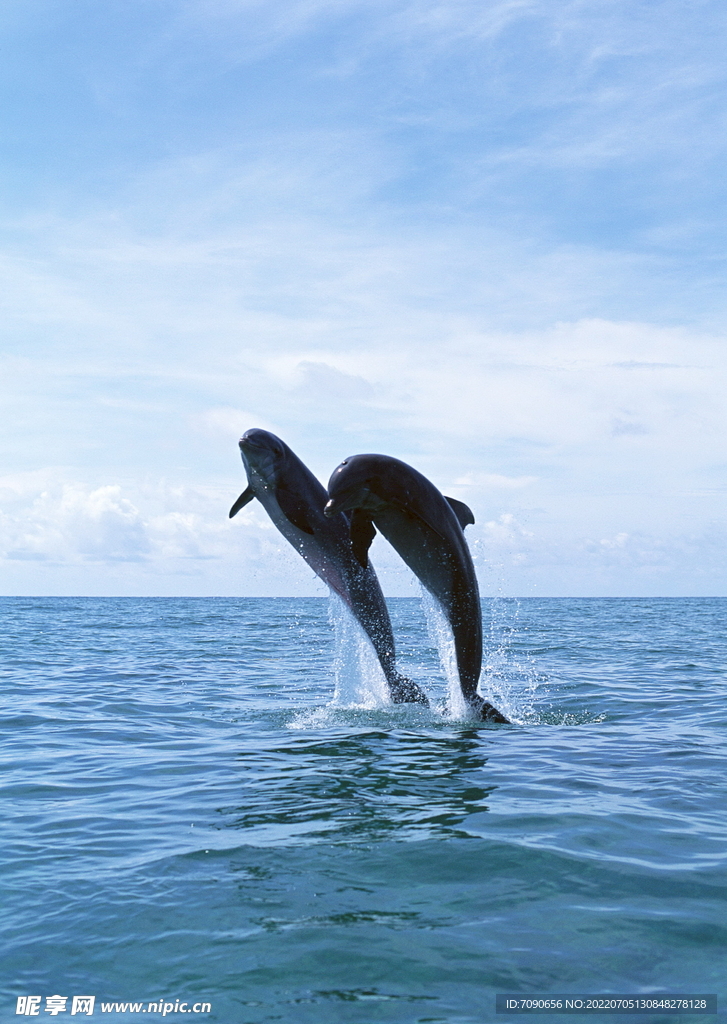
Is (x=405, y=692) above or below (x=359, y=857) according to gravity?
above

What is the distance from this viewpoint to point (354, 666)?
15047 mm

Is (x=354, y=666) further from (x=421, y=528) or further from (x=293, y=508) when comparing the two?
(x=421, y=528)

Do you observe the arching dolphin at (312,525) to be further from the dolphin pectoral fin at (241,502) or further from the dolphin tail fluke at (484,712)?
the dolphin tail fluke at (484,712)

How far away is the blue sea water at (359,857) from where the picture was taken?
17.5ft

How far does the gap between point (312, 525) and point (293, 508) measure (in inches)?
15.0

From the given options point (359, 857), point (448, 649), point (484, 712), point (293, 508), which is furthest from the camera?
point (448, 649)

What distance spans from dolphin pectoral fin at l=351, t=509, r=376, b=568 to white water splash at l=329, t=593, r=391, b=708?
2050 mm

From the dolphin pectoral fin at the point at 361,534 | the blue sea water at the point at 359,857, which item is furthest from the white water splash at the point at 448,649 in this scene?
the dolphin pectoral fin at the point at 361,534

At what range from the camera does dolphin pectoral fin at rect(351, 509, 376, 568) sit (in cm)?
1124

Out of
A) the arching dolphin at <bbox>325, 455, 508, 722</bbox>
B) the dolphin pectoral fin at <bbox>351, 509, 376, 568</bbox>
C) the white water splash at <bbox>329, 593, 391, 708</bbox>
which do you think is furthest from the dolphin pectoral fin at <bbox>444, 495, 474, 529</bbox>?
the white water splash at <bbox>329, 593, 391, 708</bbox>

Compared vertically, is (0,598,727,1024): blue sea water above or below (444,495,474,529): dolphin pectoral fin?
below

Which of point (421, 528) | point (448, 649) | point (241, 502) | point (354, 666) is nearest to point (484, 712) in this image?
point (448, 649)

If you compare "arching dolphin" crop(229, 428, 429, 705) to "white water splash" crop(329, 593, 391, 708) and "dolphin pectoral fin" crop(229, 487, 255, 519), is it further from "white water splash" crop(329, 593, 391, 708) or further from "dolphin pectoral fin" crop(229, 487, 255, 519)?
"white water splash" crop(329, 593, 391, 708)

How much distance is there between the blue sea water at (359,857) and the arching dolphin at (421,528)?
1545 mm
